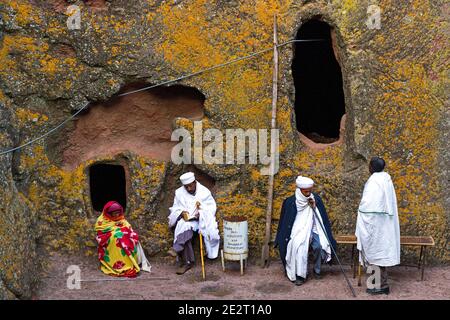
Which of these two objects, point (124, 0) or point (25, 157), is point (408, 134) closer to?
point (124, 0)

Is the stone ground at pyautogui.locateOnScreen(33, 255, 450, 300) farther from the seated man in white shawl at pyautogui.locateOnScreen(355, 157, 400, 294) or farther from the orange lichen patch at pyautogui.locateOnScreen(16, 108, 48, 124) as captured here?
the orange lichen patch at pyautogui.locateOnScreen(16, 108, 48, 124)

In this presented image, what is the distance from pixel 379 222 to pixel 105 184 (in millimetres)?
4392

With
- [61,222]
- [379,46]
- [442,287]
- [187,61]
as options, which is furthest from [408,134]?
[61,222]

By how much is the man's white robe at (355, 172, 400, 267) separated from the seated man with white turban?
567 mm

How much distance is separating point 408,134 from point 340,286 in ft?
7.42

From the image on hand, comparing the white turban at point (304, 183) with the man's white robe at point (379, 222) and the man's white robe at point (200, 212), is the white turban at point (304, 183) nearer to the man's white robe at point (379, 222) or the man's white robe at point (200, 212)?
the man's white robe at point (379, 222)

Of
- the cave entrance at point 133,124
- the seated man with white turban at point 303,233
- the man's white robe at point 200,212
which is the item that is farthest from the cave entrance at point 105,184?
the seated man with white turban at point 303,233

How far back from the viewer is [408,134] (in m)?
9.78

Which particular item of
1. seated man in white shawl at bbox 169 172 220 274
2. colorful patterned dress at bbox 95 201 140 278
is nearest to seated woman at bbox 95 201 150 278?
colorful patterned dress at bbox 95 201 140 278

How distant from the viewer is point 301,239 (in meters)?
9.16

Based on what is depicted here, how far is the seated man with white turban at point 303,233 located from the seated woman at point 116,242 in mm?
1930

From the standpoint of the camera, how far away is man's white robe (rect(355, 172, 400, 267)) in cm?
866

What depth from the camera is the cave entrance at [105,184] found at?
11055 millimetres
